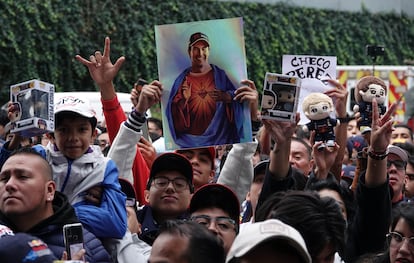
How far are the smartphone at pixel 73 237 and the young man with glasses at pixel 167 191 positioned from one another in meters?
1.20

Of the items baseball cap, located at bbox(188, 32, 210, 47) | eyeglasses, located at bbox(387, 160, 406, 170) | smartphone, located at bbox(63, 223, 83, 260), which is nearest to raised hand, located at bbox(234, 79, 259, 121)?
baseball cap, located at bbox(188, 32, 210, 47)

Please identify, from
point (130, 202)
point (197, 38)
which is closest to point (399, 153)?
point (197, 38)

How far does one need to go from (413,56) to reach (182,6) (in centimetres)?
785

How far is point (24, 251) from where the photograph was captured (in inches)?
152

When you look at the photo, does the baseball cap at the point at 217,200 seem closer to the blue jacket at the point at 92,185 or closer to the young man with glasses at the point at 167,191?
the young man with glasses at the point at 167,191

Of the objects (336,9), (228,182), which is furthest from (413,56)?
(228,182)

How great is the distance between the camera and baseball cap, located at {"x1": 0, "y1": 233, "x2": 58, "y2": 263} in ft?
12.6

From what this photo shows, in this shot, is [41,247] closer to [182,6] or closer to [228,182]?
[228,182]

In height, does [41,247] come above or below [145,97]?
below

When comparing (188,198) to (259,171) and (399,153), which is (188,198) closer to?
(259,171)

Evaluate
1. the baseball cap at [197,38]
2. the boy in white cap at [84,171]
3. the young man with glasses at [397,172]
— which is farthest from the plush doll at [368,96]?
the boy in white cap at [84,171]

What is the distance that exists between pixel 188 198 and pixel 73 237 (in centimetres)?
144

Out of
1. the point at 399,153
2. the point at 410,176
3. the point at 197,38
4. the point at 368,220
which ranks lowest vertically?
the point at 410,176

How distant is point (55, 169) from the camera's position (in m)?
5.62
